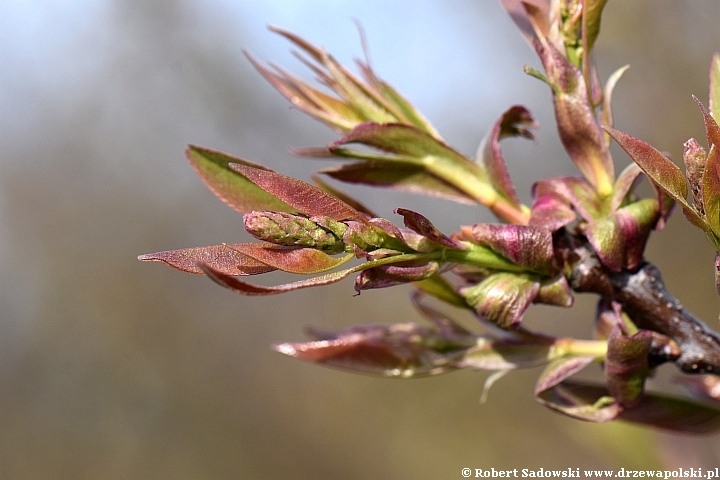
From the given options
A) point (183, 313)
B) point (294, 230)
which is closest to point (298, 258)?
point (294, 230)

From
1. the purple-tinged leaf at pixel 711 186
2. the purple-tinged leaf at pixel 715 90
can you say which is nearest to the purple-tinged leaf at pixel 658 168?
the purple-tinged leaf at pixel 711 186

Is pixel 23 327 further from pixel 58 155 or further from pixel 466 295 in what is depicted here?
pixel 466 295

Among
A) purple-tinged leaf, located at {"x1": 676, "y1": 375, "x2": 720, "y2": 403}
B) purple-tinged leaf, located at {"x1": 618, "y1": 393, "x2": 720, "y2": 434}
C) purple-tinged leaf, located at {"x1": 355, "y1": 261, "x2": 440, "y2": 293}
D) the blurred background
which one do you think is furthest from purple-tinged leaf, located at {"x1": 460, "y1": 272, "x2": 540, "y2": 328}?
the blurred background

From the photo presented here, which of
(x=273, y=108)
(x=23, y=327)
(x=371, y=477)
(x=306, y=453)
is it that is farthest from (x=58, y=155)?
(x=371, y=477)

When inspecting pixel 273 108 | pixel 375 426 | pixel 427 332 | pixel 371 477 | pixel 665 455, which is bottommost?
pixel 371 477

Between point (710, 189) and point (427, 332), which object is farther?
point (427, 332)

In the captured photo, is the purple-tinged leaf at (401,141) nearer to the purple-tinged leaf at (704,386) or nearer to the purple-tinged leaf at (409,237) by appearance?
the purple-tinged leaf at (409,237)

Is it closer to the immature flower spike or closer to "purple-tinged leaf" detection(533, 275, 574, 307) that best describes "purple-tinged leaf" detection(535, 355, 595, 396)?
"purple-tinged leaf" detection(533, 275, 574, 307)
